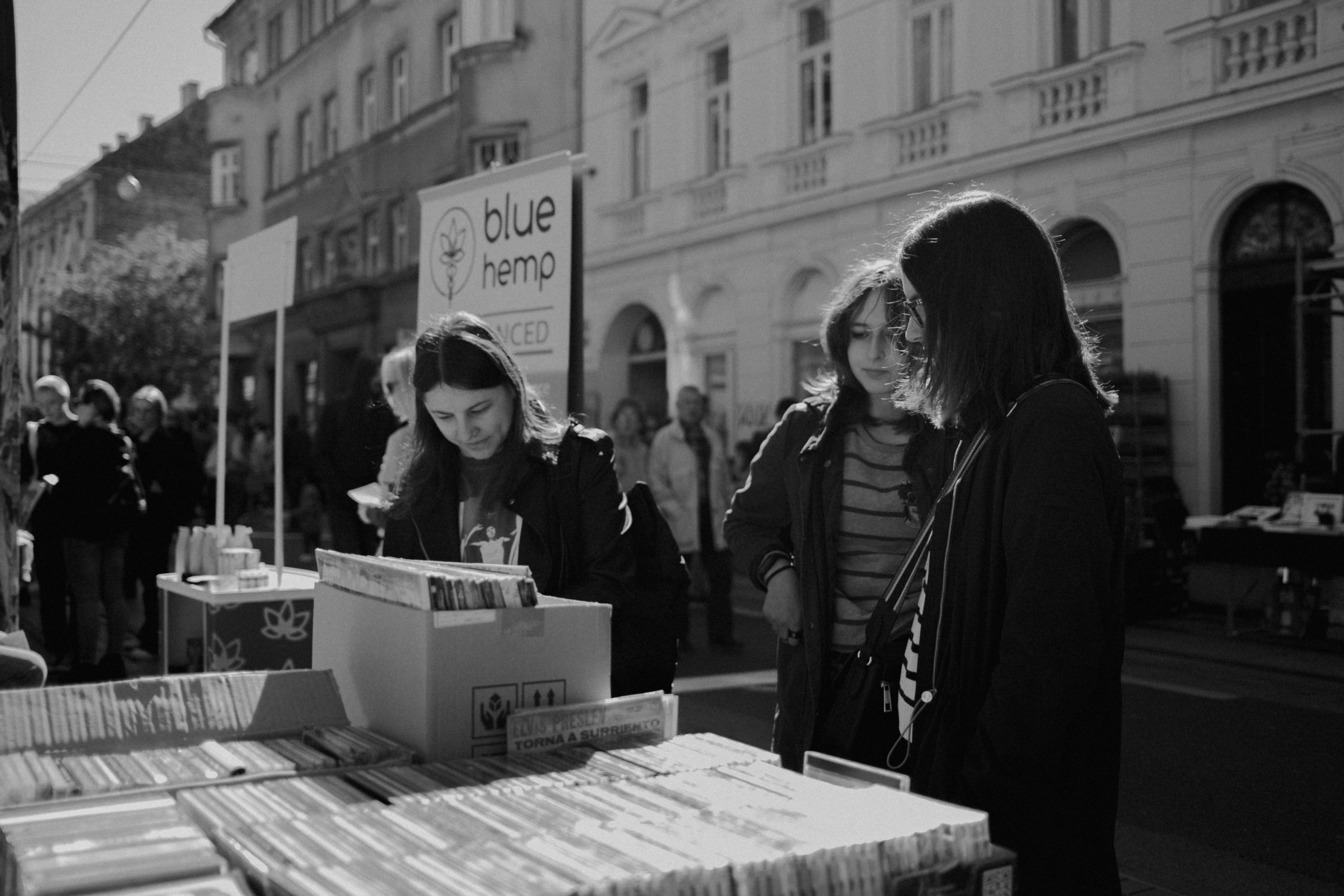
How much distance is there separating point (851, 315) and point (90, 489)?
5.74 metres

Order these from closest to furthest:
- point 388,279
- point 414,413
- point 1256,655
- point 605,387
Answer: point 414,413 → point 1256,655 → point 605,387 → point 388,279

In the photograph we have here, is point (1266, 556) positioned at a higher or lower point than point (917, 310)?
lower

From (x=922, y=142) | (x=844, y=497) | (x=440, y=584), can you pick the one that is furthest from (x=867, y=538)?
(x=922, y=142)

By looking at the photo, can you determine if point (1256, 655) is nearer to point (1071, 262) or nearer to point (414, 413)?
point (1071, 262)

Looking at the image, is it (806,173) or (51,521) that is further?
(806,173)

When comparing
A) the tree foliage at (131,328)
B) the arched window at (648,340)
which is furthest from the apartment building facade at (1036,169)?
the tree foliage at (131,328)

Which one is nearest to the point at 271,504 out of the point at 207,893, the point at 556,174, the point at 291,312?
the point at 291,312

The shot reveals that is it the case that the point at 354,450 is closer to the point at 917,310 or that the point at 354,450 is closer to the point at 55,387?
the point at 55,387

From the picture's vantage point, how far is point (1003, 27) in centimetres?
1190

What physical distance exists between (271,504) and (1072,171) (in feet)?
42.4

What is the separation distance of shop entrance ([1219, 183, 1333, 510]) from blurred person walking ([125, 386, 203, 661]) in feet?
26.1

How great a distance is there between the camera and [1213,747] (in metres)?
5.68

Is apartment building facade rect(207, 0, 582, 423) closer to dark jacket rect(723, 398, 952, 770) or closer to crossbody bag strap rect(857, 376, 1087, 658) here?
dark jacket rect(723, 398, 952, 770)

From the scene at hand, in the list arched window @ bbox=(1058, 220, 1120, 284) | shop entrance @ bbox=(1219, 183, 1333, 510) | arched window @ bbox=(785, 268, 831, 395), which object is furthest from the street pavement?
arched window @ bbox=(785, 268, 831, 395)
